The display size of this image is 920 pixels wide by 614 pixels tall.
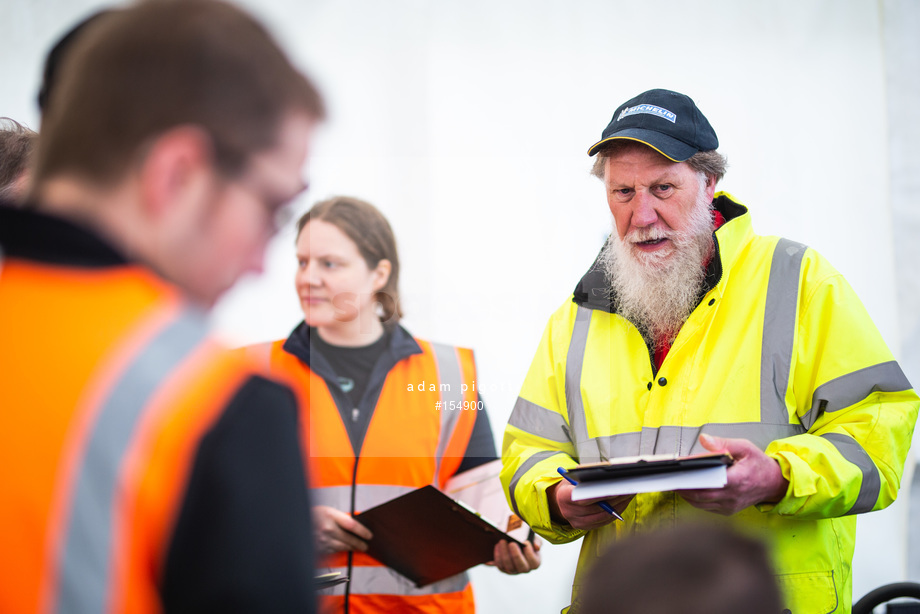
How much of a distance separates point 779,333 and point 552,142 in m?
1.23

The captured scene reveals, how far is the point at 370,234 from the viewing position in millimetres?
2727

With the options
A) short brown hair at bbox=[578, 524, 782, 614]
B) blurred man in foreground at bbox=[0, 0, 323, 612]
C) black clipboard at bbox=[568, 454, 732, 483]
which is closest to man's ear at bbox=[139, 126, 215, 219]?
blurred man in foreground at bbox=[0, 0, 323, 612]

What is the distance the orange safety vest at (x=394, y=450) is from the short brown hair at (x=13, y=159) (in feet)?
3.27

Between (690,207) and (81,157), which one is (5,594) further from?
(690,207)

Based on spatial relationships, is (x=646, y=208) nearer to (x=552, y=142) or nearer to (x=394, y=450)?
(x=552, y=142)

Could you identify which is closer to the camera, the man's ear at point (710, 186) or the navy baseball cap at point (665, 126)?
the navy baseball cap at point (665, 126)

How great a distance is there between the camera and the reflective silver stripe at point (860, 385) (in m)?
1.82

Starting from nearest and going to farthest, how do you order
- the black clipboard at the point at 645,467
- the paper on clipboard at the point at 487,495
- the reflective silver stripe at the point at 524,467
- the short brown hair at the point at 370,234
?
the black clipboard at the point at 645,467 < the reflective silver stripe at the point at 524,467 < the paper on clipboard at the point at 487,495 < the short brown hair at the point at 370,234

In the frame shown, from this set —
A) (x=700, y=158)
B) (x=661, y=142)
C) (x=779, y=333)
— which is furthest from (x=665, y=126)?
(x=779, y=333)

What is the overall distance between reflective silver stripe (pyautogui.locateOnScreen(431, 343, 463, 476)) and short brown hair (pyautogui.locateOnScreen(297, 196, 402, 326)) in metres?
0.21

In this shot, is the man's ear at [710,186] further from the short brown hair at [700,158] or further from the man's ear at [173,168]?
the man's ear at [173,168]

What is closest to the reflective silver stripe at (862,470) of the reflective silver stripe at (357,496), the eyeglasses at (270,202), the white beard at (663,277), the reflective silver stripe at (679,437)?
the reflective silver stripe at (679,437)

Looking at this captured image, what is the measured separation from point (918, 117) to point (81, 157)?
2935mm

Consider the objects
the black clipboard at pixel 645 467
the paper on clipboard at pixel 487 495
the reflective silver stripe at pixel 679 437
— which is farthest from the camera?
the paper on clipboard at pixel 487 495
